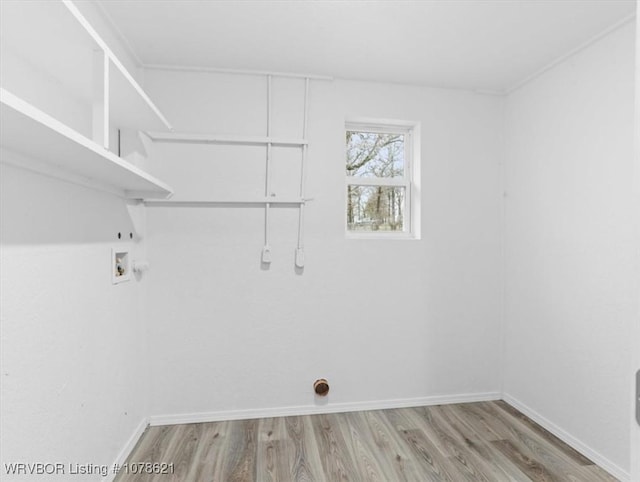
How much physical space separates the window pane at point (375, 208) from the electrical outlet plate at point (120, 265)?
1.46m

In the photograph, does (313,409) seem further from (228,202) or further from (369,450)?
(228,202)

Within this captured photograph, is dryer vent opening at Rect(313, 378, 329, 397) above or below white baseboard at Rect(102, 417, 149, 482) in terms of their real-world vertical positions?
above

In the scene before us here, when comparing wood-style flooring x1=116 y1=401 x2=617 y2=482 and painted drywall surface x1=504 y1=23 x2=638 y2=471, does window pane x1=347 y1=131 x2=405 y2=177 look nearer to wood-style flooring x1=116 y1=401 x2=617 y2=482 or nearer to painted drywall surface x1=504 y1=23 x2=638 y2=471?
painted drywall surface x1=504 y1=23 x2=638 y2=471

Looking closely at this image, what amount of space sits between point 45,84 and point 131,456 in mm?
1873

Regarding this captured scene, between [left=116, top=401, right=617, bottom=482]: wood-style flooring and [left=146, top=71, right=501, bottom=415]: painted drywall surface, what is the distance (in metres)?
0.19

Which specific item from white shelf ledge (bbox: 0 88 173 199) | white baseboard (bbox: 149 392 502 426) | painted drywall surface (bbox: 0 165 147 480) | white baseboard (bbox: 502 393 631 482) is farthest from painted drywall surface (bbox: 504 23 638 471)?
painted drywall surface (bbox: 0 165 147 480)

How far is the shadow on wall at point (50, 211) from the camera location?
1.14 metres

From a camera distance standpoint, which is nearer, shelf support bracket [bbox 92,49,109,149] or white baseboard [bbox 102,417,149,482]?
shelf support bracket [bbox 92,49,109,149]

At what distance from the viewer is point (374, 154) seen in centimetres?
277

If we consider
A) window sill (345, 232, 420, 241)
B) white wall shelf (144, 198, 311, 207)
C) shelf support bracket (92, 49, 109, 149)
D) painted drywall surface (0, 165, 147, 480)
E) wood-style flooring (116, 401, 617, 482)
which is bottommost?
wood-style flooring (116, 401, 617, 482)

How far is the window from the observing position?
2727 mm

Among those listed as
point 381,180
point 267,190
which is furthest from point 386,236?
point 267,190

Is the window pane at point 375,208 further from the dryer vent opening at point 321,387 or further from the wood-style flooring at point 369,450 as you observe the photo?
the wood-style flooring at point 369,450

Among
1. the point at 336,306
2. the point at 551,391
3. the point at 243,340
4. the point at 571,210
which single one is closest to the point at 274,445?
the point at 243,340
